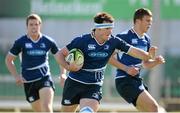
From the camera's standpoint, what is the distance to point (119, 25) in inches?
1083

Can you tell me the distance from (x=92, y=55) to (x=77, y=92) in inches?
23.1

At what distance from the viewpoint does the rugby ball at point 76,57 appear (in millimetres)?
10980

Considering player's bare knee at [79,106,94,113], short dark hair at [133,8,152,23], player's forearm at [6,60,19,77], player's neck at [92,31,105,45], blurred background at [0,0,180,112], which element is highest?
short dark hair at [133,8,152,23]

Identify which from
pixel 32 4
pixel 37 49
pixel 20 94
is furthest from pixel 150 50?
pixel 32 4

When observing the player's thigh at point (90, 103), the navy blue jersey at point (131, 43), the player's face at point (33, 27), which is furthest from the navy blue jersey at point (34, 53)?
the player's thigh at point (90, 103)

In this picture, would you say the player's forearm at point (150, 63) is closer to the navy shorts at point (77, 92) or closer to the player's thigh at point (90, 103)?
the navy shorts at point (77, 92)

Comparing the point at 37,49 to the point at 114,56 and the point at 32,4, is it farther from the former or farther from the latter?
the point at 32,4

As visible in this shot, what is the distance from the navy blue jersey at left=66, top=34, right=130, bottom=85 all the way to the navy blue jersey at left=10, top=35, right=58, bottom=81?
8.67 feet

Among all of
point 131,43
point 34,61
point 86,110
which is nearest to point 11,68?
point 34,61

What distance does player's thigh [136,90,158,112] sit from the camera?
11672mm

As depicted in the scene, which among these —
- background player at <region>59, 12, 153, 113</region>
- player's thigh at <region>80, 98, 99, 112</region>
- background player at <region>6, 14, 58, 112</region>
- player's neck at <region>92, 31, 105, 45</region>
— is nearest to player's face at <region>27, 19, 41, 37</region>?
background player at <region>6, 14, 58, 112</region>

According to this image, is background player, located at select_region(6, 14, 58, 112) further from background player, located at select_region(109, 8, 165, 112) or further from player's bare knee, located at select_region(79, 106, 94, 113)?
player's bare knee, located at select_region(79, 106, 94, 113)

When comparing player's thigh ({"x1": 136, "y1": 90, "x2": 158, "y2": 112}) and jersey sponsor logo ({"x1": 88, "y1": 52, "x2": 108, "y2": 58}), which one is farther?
player's thigh ({"x1": 136, "y1": 90, "x2": 158, "y2": 112})

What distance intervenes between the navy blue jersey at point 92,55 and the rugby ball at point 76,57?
75 mm
